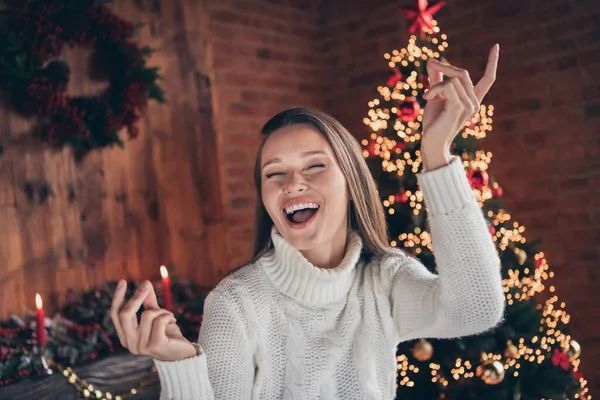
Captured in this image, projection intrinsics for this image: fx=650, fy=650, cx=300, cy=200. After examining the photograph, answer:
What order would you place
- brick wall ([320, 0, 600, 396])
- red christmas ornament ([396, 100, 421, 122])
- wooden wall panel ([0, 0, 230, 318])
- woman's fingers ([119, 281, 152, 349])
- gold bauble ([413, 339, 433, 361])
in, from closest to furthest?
woman's fingers ([119, 281, 152, 349])
gold bauble ([413, 339, 433, 361])
red christmas ornament ([396, 100, 421, 122])
wooden wall panel ([0, 0, 230, 318])
brick wall ([320, 0, 600, 396])

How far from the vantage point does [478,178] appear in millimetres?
2518

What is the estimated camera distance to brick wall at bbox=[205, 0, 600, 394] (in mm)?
3176

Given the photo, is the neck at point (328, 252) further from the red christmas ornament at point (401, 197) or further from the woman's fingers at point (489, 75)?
the red christmas ornament at point (401, 197)

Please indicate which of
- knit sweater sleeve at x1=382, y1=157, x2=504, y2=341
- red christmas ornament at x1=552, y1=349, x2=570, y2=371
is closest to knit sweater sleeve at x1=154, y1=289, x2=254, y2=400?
knit sweater sleeve at x1=382, y1=157, x2=504, y2=341

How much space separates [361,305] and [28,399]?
4.73ft

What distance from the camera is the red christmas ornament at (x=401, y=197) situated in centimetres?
251

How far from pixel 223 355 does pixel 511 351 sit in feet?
4.87

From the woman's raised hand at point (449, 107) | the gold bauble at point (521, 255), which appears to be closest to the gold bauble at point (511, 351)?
the gold bauble at point (521, 255)

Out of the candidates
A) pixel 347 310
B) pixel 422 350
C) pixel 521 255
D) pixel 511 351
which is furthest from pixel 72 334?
pixel 521 255

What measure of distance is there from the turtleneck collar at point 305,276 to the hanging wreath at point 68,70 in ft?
5.62

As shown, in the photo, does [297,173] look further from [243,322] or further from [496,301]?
[496,301]

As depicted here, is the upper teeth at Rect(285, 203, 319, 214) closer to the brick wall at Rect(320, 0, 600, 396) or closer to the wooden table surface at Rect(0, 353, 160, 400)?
the wooden table surface at Rect(0, 353, 160, 400)

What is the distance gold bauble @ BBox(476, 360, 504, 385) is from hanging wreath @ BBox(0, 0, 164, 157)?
5.98ft

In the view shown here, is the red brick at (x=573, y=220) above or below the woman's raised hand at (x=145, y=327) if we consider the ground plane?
below
